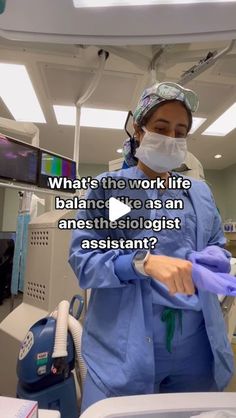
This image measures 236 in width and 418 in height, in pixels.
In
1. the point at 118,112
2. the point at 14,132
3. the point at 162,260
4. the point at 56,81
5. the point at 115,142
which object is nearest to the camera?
the point at 162,260

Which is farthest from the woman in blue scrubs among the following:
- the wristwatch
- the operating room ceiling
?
the operating room ceiling

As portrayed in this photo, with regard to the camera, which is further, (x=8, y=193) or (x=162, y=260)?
(x=8, y=193)

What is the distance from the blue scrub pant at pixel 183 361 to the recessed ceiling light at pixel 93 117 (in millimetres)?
2733

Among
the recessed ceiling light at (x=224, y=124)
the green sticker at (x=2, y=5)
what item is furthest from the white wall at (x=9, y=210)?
the green sticker at (x=2, y=5)

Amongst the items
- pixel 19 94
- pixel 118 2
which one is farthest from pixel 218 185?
pixel 118 2

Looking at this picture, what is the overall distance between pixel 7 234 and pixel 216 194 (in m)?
3.96

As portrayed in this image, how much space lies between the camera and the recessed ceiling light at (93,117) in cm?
313

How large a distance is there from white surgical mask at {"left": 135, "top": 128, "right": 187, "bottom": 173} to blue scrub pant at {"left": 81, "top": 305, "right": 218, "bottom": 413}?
429mm

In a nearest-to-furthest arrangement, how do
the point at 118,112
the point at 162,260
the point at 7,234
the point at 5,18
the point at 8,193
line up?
the point at 5,18 < the point at 162,260 < the point at 118,112 < the point at 7,234 < the point at 8,193

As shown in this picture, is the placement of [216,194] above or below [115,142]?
below

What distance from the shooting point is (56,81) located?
2584 millimetres

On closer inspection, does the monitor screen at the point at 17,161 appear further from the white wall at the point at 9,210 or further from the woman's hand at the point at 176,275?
the white wall at the point at 9,210

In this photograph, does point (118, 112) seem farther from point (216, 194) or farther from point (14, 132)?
point (216, 194)

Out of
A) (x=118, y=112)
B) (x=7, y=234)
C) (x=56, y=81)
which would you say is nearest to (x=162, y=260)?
(x=56, y=81)
